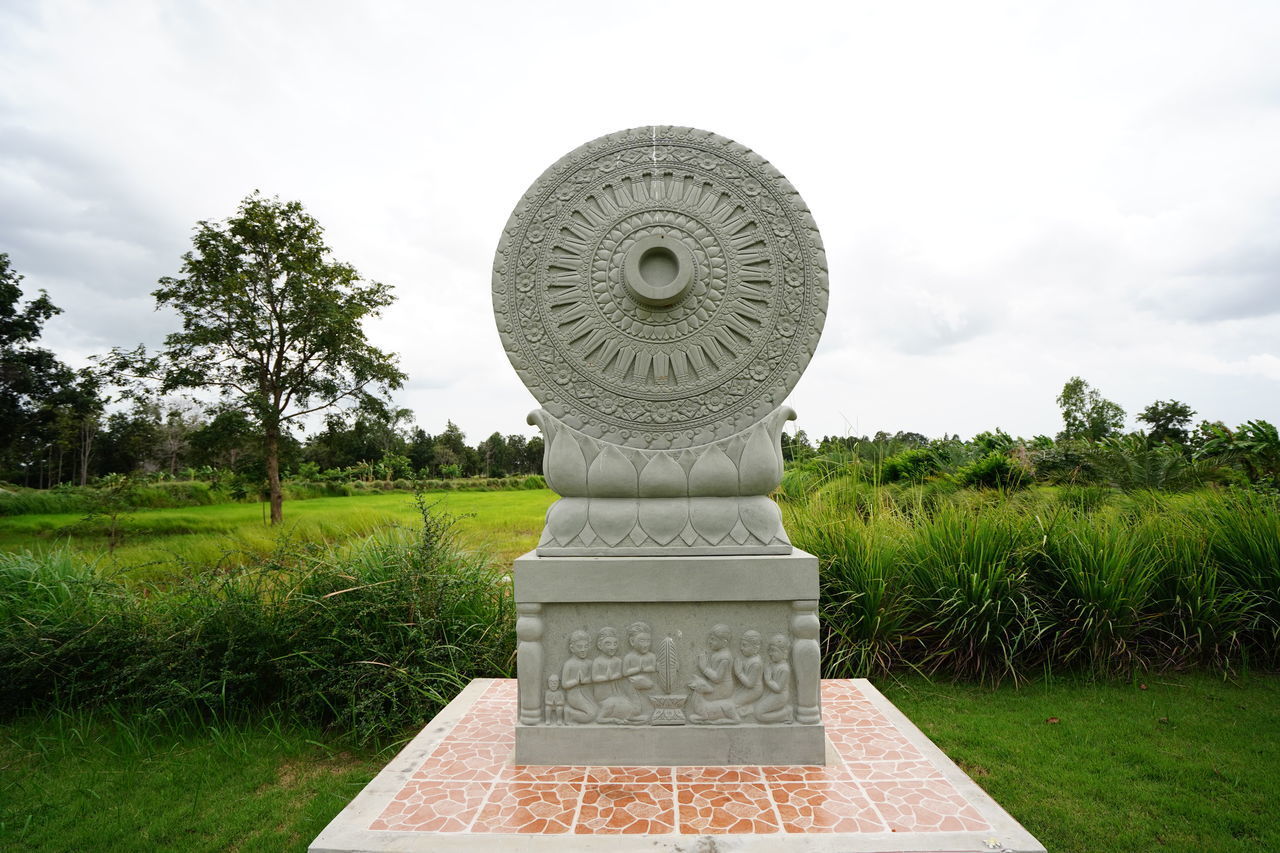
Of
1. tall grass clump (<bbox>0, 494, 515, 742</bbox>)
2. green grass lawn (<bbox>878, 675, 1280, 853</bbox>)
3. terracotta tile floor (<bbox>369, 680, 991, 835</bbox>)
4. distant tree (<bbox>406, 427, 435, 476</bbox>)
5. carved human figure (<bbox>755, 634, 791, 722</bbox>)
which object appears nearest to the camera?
terracotta tile floor (<bbox>369, 680, 991, 835</bbox>)

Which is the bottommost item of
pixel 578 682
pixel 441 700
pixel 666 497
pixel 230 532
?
pixel 441 700

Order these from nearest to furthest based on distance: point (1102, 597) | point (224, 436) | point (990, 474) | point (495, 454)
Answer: point (1102, 597)
point (990, 474)
point (224, 436)
point (495, 454)

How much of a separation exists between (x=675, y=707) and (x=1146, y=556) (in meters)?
4.47

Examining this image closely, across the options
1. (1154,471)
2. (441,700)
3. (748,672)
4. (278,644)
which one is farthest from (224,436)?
(1154,471)

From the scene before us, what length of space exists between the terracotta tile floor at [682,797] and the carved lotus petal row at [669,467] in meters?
1.26

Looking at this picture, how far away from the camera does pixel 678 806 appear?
8.63 feet

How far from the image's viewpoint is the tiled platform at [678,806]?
7.73 ft

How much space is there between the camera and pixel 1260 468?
7.93 m

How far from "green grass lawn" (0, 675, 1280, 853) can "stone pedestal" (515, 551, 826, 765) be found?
1476 mm

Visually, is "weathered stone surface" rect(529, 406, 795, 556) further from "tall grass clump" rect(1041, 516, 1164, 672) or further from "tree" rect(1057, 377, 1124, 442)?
"tree" rect(1057, 377, 1124, 442)

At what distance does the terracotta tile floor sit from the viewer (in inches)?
97.2

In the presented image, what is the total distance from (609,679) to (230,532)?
8.38 metres

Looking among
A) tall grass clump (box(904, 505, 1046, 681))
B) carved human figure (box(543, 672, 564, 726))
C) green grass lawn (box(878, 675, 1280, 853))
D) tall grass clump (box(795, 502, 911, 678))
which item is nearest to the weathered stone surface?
carved human figure (box(543, 672, 564, 726))

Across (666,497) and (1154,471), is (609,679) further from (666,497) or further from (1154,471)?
(1154,471)
